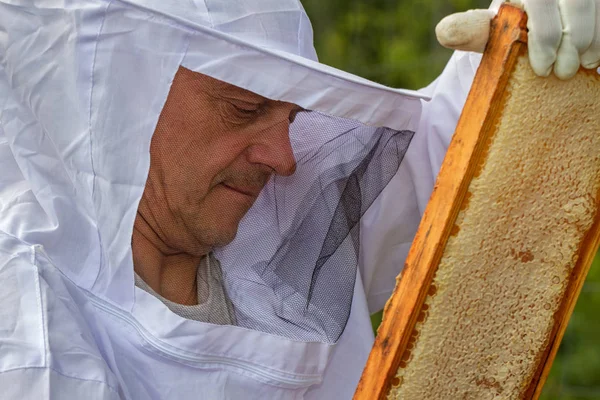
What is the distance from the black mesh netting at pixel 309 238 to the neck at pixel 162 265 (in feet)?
0.36

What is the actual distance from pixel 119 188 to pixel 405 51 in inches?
159

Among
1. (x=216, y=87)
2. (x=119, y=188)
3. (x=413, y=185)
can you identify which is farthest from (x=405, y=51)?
(x=119, y=188)

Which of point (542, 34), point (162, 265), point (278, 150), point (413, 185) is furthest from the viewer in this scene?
point (413, 185)

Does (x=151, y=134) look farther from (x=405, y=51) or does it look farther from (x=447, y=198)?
Answer: (x=405, y=51)

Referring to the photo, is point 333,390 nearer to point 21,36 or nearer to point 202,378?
point 202,378

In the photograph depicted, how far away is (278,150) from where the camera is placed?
153 cm

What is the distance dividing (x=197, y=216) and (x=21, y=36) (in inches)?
Result: 17.9

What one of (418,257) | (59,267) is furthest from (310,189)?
(59,267)

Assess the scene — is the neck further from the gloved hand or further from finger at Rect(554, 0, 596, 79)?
finger at Rect(554, 0, 596, 79)

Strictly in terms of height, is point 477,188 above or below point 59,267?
above

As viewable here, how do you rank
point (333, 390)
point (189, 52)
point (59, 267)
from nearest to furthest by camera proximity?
1. point (189, 52)
2. point (59, 267)
3. point (333, 390)

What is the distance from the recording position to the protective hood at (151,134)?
4.44 ft

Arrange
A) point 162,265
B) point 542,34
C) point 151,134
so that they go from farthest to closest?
point 162,265
point 151,134
point 542,34

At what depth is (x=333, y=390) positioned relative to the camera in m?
1.79
